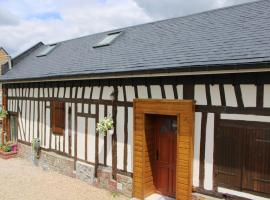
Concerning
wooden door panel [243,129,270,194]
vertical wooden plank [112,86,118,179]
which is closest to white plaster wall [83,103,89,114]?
vertical wooden plank [112,86,118,179]

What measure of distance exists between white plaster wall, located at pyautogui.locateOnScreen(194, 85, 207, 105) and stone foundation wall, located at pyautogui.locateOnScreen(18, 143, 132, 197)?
307 centimetres

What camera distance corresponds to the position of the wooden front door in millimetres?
8273

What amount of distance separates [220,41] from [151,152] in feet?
11.2

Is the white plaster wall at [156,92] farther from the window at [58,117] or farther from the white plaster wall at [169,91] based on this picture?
the window at [58,117]

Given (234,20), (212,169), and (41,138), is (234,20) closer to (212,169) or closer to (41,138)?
(212,169)

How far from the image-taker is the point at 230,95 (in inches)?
260

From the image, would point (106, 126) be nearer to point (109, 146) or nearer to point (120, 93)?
point (109, 146)

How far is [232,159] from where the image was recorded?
658cm

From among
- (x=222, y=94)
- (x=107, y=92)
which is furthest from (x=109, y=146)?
(x=222, y=94)

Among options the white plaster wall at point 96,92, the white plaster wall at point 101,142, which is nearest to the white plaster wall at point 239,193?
the white plaster wall at point 101,142

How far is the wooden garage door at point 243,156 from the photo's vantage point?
615cm

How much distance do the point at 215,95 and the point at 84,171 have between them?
5.42m

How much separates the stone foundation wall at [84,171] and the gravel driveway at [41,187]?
0.56ft

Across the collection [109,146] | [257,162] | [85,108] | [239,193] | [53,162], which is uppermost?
[85,108]
